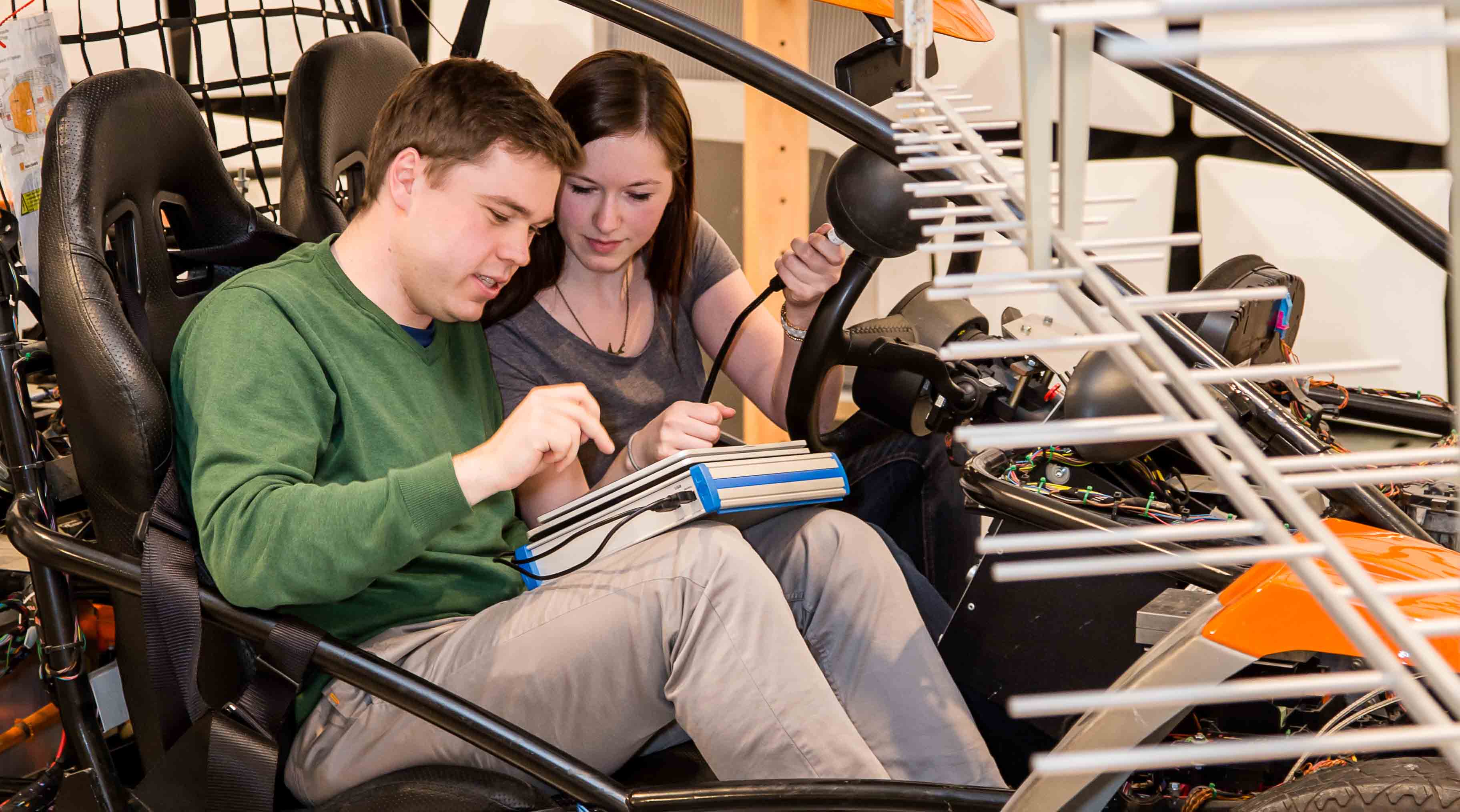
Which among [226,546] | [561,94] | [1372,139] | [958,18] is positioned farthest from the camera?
[1372,139]

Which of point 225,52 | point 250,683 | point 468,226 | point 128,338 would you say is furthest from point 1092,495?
point 225,52

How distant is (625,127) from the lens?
1.47m

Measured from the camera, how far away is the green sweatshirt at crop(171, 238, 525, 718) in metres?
1.02

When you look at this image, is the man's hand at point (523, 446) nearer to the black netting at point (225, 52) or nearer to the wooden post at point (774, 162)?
the wooden post at point (774, 162)

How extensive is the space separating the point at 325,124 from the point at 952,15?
2.82ft

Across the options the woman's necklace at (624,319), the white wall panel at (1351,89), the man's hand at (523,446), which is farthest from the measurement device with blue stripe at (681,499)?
the white wall panel at (1351,89)

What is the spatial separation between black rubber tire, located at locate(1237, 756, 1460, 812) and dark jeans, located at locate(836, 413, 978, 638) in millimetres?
765

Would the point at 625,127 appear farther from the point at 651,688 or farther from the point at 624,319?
the point at 651,688

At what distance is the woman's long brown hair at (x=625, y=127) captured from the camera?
1.48 meters

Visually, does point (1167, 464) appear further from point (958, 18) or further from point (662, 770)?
point (662, 770)

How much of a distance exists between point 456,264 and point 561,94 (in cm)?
40

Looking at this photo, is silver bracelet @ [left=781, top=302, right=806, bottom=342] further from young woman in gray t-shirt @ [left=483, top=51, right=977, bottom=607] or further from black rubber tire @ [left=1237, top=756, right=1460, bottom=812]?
black rubber tire @ [left=1237, top=756, right=1460, bottom=812]

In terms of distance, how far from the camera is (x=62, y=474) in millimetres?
1254

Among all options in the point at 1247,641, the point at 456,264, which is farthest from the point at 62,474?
the point at 1247,641
